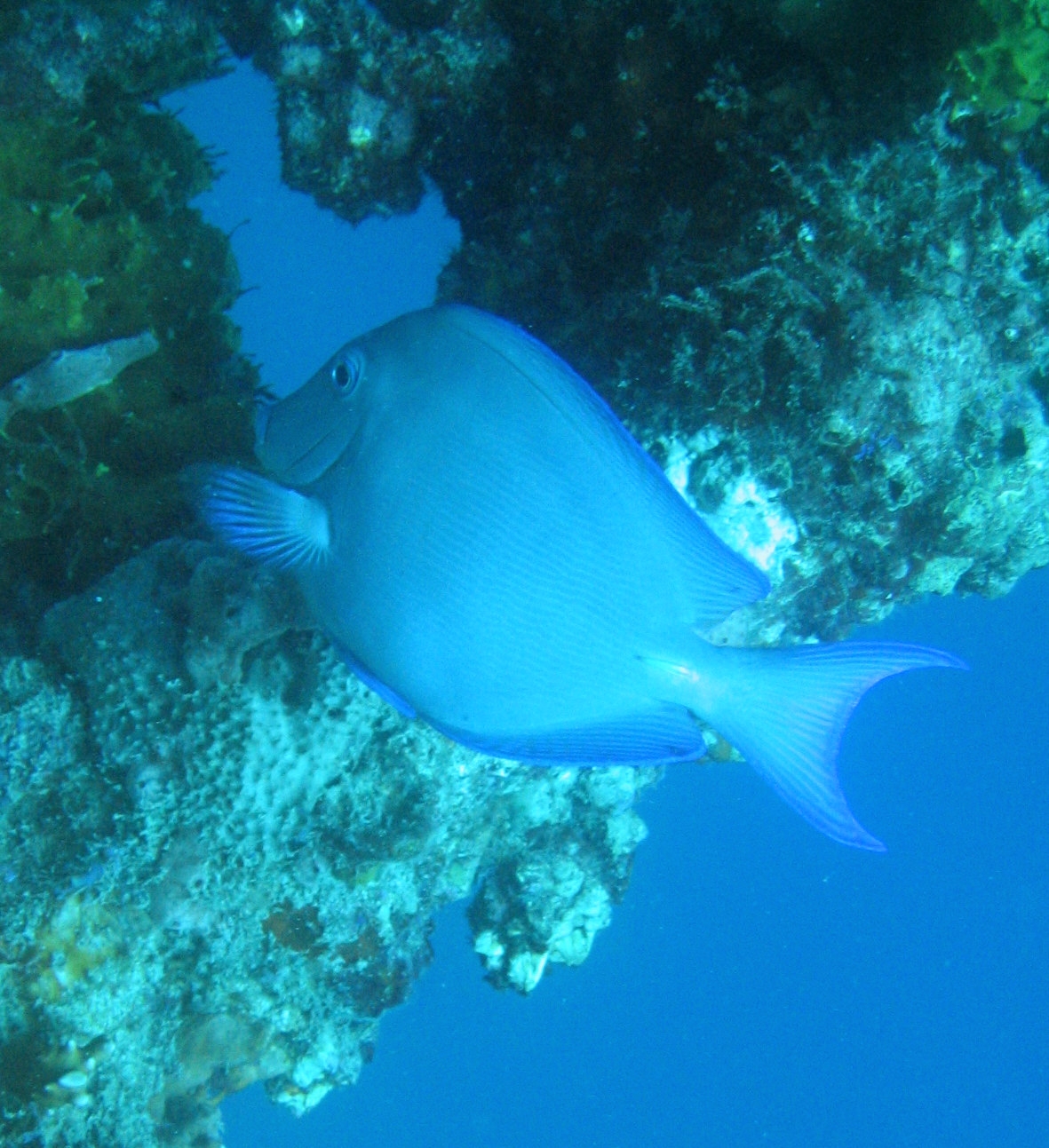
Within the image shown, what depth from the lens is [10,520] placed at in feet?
11.0

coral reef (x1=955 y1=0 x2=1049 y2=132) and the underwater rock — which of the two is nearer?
coral reef (x1=955 y1=0 x2=1049 y2=132)

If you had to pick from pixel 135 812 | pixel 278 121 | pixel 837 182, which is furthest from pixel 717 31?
pixel 135 812

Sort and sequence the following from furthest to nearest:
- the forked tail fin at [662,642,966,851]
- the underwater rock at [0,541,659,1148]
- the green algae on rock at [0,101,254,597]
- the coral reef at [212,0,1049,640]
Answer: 1. the green algae on rock at [0,101,254,597]
2. the underwater rock at [0,541,659,1148]
3. the coral reef at [212,0,1049,640]
4. the forked tail fin at [662,642,966,851]

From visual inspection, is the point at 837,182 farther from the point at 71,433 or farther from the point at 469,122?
the point at 71,433

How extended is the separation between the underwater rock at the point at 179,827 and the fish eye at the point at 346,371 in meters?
1.03

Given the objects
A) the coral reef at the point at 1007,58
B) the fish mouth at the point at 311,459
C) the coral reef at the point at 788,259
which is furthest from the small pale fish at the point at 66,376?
the coral reef at the point at 1007,58

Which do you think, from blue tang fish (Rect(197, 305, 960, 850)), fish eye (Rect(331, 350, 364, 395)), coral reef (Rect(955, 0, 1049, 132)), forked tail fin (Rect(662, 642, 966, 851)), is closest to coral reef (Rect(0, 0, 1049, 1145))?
coral reef (Rect(955, 0, 1049, 132))

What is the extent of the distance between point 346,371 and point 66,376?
199 cm

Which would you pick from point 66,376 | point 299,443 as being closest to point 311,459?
point 299,443

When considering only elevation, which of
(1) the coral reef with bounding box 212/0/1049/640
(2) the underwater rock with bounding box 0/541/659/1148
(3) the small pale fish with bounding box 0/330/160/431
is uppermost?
(1) the coral reef with bounding box 212/0/1049/640

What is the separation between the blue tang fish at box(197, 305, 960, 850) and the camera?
1602mm

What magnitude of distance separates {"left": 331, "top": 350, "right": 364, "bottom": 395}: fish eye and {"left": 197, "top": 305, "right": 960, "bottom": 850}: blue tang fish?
6.0 inches

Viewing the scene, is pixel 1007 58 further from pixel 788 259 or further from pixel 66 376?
pixel 66 376

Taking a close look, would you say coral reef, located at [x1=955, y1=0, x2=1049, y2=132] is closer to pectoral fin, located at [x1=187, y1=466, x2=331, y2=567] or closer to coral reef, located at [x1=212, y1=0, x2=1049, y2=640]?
coral reef, located at [x1=212, y1=0, x2=1049, y2=640]
